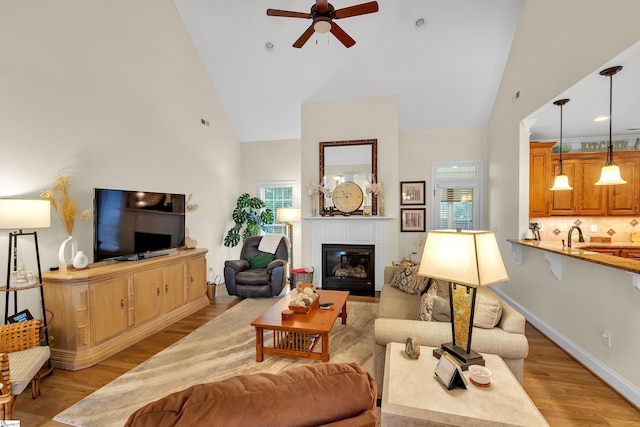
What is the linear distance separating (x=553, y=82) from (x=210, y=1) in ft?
15.1

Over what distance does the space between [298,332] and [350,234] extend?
283cm

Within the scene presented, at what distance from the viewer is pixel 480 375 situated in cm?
134

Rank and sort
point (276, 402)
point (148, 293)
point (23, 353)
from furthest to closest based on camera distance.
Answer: point (148, 293) < point (23, 353) < point (276, 402)

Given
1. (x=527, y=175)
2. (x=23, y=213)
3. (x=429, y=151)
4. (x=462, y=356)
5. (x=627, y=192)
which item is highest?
(x=429, y=151)

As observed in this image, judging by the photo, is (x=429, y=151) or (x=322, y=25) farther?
(x=429, y=151)

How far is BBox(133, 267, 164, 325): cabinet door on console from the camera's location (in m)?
3.17

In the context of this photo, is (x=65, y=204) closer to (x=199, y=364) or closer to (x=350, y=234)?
(x=199, y=364)

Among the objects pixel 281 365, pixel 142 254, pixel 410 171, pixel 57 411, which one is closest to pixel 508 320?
pixel 281 365

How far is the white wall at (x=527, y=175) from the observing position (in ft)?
7.20

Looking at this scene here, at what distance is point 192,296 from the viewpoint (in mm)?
4066

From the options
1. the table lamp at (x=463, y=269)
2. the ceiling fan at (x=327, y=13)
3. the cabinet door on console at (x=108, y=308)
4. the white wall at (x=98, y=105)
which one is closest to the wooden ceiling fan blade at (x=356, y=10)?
the ceiling fan at (x=327, y=13)

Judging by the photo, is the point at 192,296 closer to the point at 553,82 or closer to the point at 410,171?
the point at 410,171

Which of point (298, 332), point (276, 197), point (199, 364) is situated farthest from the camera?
point (276, 197)

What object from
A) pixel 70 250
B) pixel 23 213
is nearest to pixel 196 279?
pixel 70 250
